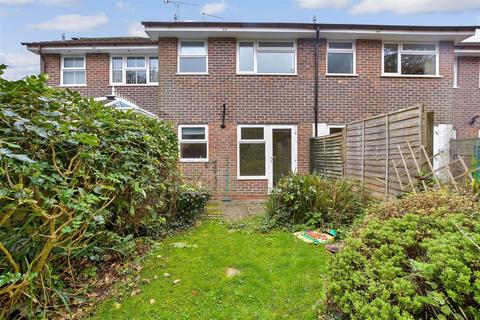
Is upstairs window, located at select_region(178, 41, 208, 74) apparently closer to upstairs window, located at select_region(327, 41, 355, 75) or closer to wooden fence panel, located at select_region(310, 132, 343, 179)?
upstairs window, located at select_region(327, 41, 355, 75)

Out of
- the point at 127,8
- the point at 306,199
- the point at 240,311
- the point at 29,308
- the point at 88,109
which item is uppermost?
the point at 127,8

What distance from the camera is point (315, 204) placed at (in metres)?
5.73

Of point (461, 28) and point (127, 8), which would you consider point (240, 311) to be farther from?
point (127, 8)

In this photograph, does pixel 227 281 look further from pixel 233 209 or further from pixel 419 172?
pixel 233 209

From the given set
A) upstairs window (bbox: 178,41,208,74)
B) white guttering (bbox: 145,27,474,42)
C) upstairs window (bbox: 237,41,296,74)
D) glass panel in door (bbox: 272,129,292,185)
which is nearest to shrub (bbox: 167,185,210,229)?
glass panel in door (bbox: 272,129,292,185)

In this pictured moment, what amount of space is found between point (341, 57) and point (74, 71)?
949cm

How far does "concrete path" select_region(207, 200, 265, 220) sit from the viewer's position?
275 inches

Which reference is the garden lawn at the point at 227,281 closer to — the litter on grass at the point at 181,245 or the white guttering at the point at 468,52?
the litter on grass at the point at 181,245

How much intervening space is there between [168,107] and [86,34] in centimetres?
840

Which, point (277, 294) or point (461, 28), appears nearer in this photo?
point (277, 294)

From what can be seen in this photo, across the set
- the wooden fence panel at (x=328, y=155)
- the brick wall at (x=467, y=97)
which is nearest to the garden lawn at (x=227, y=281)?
the wooden fence panel at (x=328, y=155)

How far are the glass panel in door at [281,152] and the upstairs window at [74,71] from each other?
24.3 feet

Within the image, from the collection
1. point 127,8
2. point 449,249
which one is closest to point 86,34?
point 127,8

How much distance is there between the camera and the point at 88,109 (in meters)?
3.17
